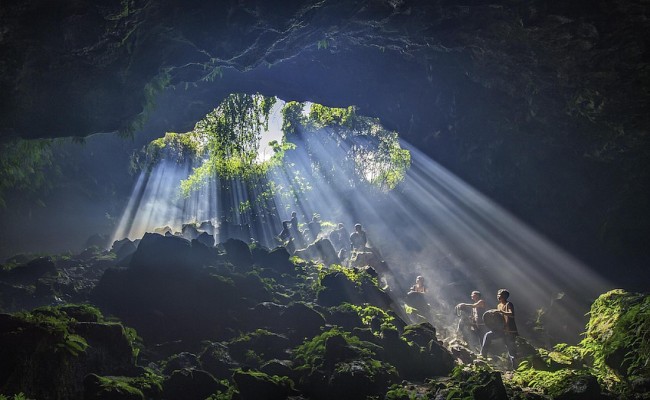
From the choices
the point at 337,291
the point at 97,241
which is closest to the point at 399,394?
the point at 337,291

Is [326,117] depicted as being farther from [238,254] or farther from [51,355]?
[51,355]

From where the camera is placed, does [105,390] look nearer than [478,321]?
Yes

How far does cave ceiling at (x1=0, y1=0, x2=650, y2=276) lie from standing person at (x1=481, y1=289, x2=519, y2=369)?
8.23m

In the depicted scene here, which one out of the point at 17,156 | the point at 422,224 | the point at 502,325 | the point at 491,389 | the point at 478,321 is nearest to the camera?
the point at 491,389

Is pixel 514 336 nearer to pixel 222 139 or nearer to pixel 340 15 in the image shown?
pixel 340 15

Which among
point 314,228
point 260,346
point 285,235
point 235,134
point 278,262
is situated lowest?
point 260,346

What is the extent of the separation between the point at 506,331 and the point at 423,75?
13.6 metres

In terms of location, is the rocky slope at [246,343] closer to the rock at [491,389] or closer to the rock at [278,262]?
the rock at [491,389]

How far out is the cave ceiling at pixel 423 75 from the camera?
36.2ft

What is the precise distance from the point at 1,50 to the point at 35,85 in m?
2.46

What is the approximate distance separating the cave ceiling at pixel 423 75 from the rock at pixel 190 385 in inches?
388

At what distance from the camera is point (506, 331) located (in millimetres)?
11188

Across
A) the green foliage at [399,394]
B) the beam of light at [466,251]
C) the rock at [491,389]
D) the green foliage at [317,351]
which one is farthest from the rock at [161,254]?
the beam of light at [466,251]

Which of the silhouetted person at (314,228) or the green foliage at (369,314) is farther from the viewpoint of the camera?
the silhouetted person at (314,228)
